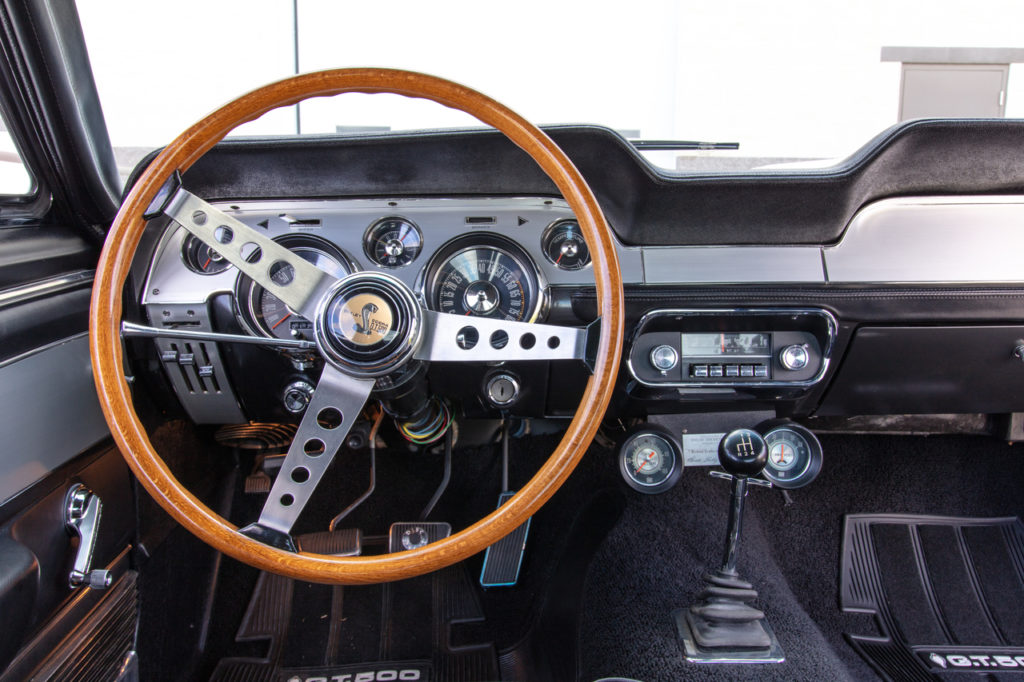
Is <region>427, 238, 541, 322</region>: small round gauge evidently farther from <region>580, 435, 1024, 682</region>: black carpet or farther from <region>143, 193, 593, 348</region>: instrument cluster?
<region>580, 435, 1024, 682</region>: black carpet

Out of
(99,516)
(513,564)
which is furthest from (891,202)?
(99,516)

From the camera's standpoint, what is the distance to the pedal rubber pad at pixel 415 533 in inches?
82.0

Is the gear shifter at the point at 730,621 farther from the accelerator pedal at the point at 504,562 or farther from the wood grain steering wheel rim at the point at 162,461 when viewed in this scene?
the wood grain steering wheel rim at the point at 162,461

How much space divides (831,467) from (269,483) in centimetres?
207

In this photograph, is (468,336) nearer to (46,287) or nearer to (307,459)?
(307,459)

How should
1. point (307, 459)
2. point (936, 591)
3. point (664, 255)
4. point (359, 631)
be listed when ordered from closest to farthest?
1. point (307, 459)
2. point (664, 255)
3. point (359, 631)
4. point (936, 591)

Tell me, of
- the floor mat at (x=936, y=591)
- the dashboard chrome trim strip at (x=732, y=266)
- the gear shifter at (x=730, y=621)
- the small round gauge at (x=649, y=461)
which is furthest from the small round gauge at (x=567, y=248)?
the floor mat at (x=936, y=591)

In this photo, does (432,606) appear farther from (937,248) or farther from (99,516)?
(937,248)

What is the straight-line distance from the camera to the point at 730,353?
5.58 feet

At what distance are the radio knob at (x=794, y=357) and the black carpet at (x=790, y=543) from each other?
2.30ft

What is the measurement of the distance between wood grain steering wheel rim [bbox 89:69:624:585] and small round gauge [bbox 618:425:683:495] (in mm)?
756

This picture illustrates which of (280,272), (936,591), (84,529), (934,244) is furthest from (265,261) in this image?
(936,591)

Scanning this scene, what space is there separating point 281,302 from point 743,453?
1.20 meters

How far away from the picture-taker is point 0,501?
111 cm
